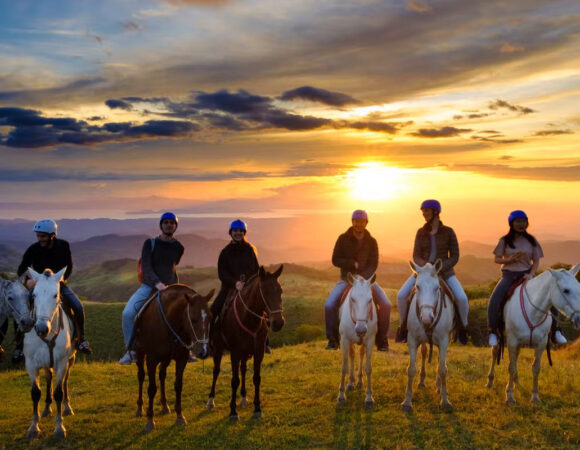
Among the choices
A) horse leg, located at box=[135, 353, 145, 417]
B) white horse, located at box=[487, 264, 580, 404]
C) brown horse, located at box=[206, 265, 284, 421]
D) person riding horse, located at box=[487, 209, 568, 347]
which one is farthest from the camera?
person riding horse, located at box=[487, 209, 568, 347]

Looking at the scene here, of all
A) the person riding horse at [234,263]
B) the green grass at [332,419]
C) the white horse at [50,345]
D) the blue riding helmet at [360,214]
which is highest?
the blue riding helmet at [360,214]

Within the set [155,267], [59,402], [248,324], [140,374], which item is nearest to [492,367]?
[248,324]

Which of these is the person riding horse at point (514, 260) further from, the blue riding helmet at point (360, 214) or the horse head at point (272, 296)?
the horse head at point (272, 296)

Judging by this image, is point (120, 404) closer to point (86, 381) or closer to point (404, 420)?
point (86, 381)

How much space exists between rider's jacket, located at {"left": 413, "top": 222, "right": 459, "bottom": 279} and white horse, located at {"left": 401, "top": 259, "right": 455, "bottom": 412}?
0.96 m

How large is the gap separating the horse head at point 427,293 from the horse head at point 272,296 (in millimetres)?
3024

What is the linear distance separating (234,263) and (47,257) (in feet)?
14.3

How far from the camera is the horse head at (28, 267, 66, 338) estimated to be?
9391mm

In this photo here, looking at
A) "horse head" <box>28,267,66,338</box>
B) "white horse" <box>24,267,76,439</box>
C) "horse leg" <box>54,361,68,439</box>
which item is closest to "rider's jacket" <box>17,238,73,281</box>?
"white horse" <box>24,267,76,439</box>

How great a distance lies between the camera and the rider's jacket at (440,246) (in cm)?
1255

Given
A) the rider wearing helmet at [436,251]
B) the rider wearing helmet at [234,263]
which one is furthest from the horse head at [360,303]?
the rider wearing helmet at [234,263]

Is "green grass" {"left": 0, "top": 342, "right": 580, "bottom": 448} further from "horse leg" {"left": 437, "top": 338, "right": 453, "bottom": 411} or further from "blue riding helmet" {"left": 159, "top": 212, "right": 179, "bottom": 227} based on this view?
"blue riding helmet" {"left": 159, "top": 212, "right": 179, "bottom": 227}

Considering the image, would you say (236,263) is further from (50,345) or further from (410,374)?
(410,374)

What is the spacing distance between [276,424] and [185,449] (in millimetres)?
2219
